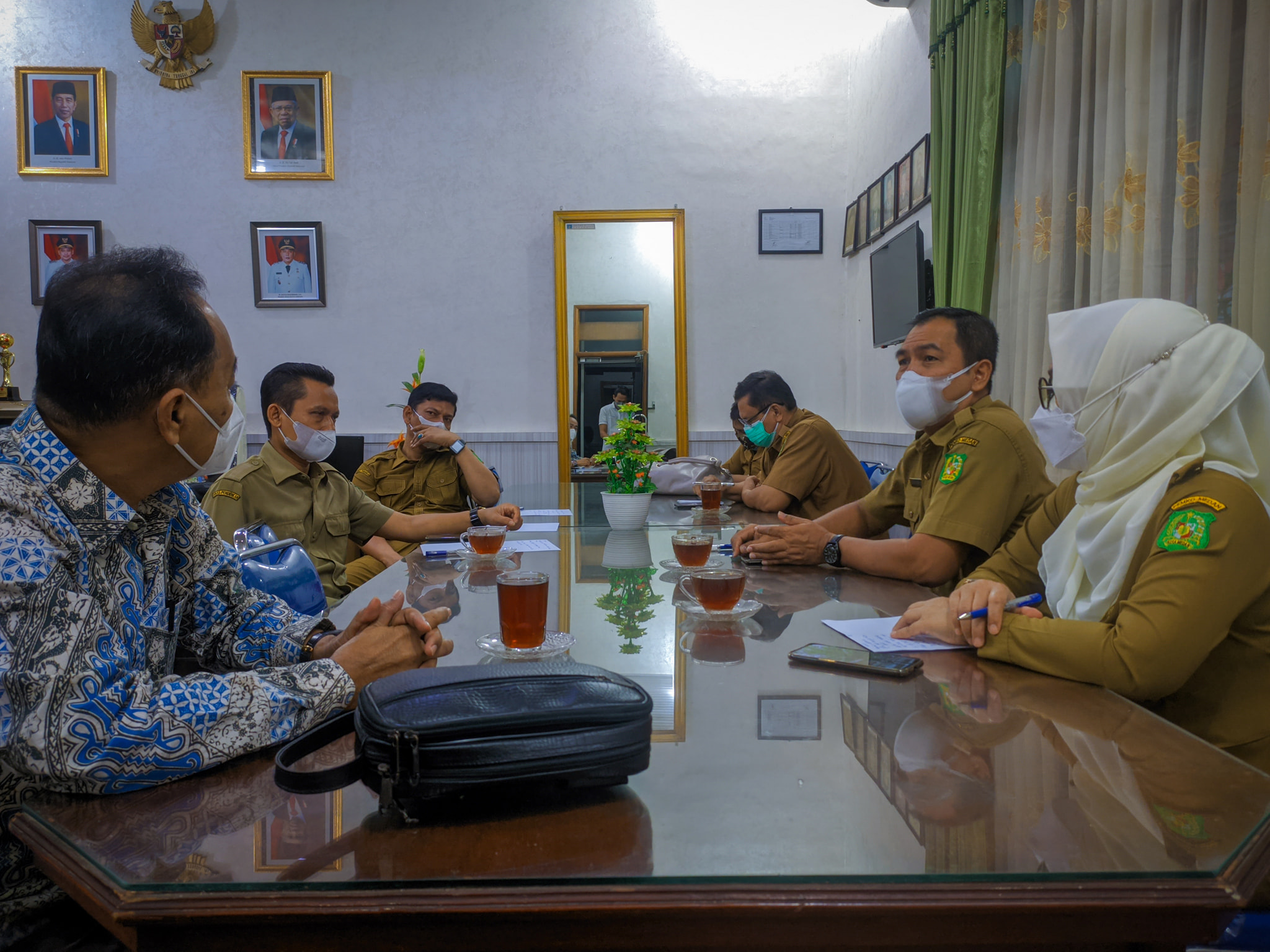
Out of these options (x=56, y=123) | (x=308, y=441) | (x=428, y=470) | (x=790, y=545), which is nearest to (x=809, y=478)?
(x=790, y=545)

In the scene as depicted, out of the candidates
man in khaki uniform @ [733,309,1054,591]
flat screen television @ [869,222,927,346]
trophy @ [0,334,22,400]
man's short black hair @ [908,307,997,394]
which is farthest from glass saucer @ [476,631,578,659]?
trophy @ [0,334,22,400]

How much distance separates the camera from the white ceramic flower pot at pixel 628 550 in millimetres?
1862

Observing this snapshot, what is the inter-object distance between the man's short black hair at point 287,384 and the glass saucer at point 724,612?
5.41 feet

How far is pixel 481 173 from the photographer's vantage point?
17.5 ft

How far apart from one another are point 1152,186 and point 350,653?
7.54 feet

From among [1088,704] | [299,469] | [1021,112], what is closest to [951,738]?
[1088,704]

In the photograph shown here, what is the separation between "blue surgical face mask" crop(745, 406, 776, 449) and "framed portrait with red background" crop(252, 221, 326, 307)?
310 cm

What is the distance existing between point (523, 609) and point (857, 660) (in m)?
0.44

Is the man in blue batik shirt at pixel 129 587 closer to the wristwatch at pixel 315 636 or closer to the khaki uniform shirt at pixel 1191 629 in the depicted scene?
the wristwatch at pixel 315 636

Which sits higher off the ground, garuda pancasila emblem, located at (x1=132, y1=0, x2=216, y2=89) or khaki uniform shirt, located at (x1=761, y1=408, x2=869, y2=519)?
garuda pancasila emblem, located at (x1=132, y1=0, x2=216, y2=89)

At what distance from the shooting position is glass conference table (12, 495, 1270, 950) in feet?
1.88

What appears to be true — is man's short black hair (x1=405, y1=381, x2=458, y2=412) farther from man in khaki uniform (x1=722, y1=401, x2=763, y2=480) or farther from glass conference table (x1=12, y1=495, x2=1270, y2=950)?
glass conference table (x1=12, y1=495, x2=1270, y2=950)

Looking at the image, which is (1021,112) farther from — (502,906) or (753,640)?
(502,906)

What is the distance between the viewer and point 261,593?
130 centimetres
